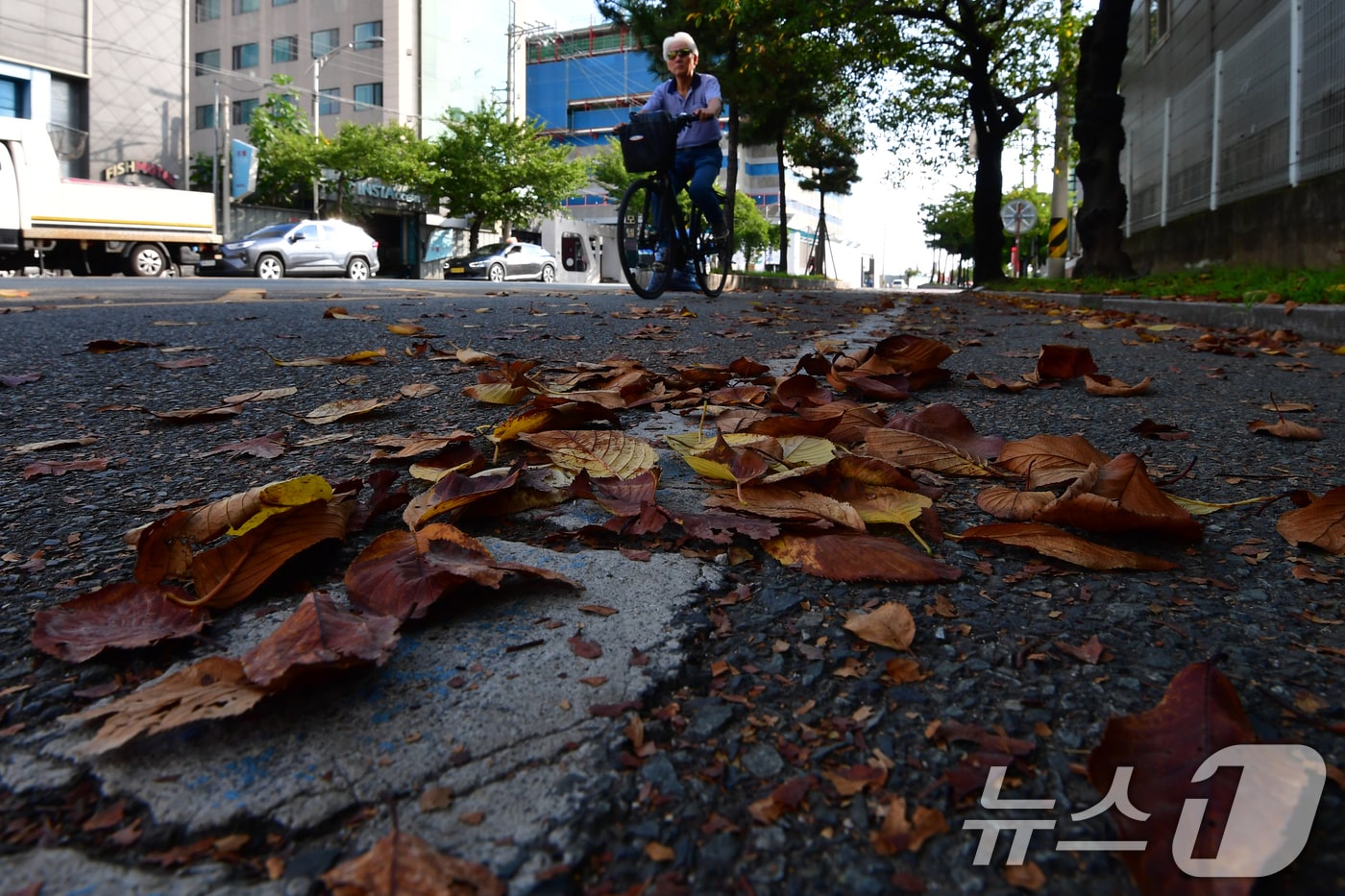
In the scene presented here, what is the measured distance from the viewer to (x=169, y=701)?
846 mm

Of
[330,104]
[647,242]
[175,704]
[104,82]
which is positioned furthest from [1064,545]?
[330,104]

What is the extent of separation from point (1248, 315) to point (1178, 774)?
619cm

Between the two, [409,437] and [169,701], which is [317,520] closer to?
[169,701]

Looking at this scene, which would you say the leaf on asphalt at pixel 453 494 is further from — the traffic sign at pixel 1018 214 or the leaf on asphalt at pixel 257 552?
the traffic sign at pixel 1018 214

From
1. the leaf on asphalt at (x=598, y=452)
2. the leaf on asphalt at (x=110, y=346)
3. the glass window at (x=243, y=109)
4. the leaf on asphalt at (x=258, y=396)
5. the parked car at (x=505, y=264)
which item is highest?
the glass window at (x=243, y=109)

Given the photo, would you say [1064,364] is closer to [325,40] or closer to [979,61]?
[979,61]

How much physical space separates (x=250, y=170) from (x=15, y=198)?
58.9 feet

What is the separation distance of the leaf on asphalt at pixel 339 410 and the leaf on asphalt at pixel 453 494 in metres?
0.79

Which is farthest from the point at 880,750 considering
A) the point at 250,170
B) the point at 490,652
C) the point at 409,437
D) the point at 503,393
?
the point at 250,170

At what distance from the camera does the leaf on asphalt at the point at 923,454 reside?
5.66 feet

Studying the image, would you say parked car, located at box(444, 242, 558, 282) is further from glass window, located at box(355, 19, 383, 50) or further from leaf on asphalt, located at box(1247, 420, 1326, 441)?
leaf on asphalt, located at box(1247, 420, 1326, 441)

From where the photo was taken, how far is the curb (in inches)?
201

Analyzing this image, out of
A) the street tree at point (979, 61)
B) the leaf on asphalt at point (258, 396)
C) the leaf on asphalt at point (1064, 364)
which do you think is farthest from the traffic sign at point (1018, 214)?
the leaf on asphalt at point (258, 396)

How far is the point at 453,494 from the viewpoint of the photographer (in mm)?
1376
